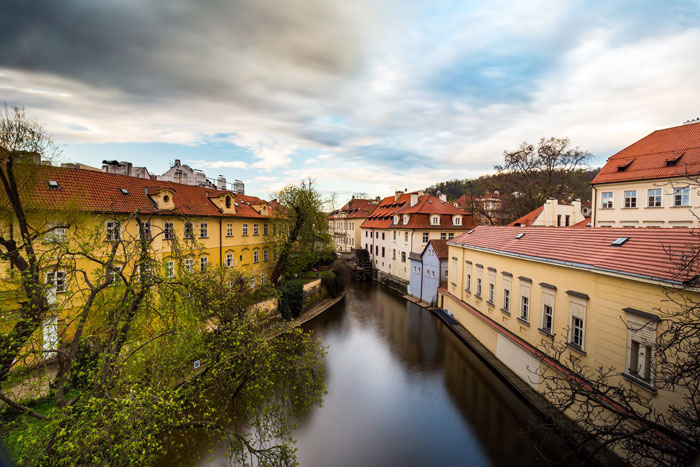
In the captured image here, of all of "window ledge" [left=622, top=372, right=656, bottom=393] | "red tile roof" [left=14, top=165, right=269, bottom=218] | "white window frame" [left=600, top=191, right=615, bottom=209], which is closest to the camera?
"window ledge" [left=622, top=372, right=656, bottom=393]

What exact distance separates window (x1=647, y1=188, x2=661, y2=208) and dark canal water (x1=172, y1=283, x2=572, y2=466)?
38.4 ft

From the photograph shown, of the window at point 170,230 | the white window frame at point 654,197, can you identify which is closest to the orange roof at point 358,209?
the white window frame at point 654,197

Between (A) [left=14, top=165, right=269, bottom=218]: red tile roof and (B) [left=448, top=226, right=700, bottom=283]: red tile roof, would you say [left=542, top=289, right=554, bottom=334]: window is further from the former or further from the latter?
(A) [left=14, top=165, right=269, bottom=218]: red tile roof

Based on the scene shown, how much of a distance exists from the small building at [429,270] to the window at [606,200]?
28.9ft

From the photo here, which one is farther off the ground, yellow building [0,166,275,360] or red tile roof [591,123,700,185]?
red tile roof [591,123,700,185]

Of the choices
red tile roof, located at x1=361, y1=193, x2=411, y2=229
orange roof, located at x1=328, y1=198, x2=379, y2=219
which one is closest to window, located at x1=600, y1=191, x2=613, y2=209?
red tile roof, located at x1=361, y1=193, x2=411, y2=229

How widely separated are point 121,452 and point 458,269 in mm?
15047

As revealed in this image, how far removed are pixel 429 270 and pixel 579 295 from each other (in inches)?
498

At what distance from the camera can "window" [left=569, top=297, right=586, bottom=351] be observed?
802cm

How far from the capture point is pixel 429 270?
20.7m

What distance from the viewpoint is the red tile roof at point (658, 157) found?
15.5 metres

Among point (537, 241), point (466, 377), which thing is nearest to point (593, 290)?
point (537, 241)

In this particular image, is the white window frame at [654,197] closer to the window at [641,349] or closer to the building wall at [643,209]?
the building wall at [643,209]

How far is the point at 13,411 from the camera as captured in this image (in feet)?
24.5
